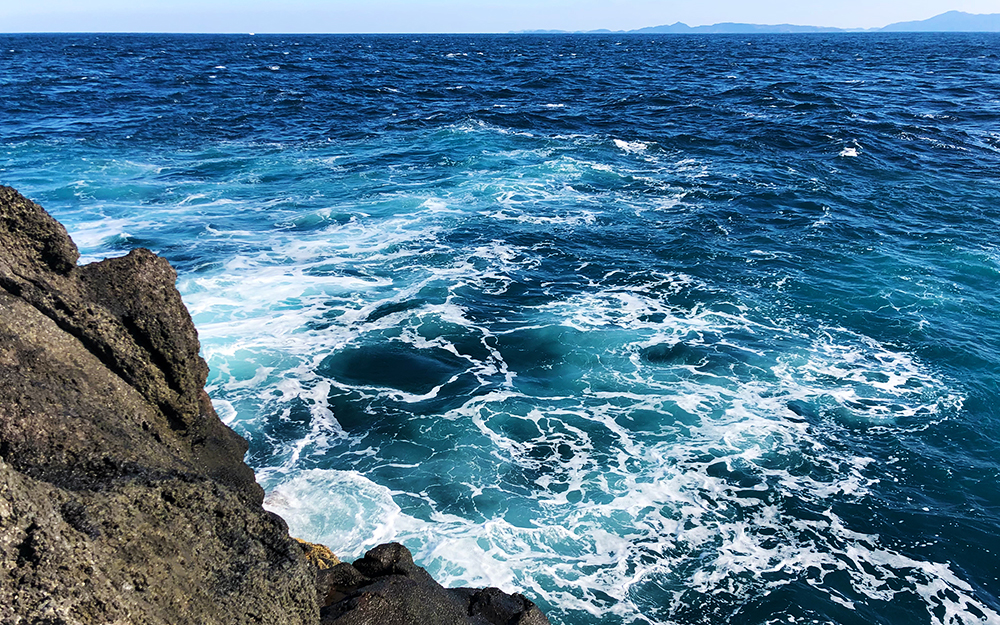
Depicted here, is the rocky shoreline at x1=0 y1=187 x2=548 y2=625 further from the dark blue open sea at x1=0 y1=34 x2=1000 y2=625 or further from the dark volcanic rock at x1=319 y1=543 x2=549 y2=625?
the dark blue open sea at x1=0 y1=34 x2=1000 y2=625

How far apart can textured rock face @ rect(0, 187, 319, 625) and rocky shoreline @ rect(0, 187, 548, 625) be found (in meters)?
0.01

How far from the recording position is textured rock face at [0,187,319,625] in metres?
4.14

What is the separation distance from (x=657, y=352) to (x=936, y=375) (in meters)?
6.13

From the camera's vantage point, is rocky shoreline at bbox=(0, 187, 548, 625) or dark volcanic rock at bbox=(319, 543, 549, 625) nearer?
rocky shoreline at bbox=(0, 187, 548, 625)

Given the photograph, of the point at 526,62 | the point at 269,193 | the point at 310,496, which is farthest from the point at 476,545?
the point at 526,62

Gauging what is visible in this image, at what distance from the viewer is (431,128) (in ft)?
130

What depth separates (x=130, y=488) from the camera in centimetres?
508

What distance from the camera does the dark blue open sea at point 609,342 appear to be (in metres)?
10.2

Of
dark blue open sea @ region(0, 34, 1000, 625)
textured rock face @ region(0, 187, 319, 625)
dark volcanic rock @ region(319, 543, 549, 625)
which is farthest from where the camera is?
dark blue open sea @ region(0, 34, 1000, 625)

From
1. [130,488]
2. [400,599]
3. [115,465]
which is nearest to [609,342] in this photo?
[400,599]

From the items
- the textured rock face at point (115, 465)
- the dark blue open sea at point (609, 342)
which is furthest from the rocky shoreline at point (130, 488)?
the dark blue open sea at point (609, 342)

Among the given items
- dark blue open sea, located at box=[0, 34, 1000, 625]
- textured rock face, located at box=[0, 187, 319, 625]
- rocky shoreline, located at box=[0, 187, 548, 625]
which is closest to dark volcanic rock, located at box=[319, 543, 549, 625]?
rocky shoreline, located at box=[0, 187, 548, 625]

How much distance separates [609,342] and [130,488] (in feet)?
40.4

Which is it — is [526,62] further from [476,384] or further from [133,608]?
[133,608]
